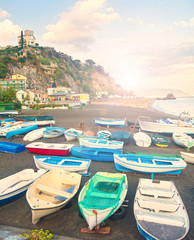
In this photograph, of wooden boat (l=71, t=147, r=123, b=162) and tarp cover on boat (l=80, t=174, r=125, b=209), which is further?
wooden boat (l=71, t=147, r=123, b=162)

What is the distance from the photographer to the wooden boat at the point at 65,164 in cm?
1112

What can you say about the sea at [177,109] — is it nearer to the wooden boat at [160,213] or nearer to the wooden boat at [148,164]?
the wooden boat at [148,164]

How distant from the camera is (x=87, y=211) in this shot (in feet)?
21.3

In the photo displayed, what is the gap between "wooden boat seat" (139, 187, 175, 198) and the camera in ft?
25.5

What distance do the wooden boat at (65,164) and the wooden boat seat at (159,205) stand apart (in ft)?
16.5

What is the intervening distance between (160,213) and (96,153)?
793 centimetres

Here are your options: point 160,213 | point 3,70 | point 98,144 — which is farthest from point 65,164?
point 3,70

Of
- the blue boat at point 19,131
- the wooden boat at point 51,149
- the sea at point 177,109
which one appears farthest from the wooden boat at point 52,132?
the sea at point 177,109

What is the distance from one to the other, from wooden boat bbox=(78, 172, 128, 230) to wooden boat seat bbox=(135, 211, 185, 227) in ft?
3.67

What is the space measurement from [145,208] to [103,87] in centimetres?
18878

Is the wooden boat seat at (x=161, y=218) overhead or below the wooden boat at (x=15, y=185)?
overhead

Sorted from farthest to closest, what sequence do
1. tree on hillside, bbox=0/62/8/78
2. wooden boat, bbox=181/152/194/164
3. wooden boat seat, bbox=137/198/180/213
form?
tree on hillside, bbox=0/62/8/78, wooden boat, bbox=181/152/194/164, wooden boat seat, bbox=137/198/180/213

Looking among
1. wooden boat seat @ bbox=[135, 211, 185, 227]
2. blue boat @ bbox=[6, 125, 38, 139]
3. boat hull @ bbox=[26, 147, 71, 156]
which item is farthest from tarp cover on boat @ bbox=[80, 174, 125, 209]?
blue boat @ bbox=[6, 125, 38, 139]

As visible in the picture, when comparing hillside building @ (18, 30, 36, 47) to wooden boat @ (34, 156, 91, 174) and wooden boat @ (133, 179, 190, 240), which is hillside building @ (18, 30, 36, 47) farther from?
wooden boat @ (133, 179, 190, 240)
